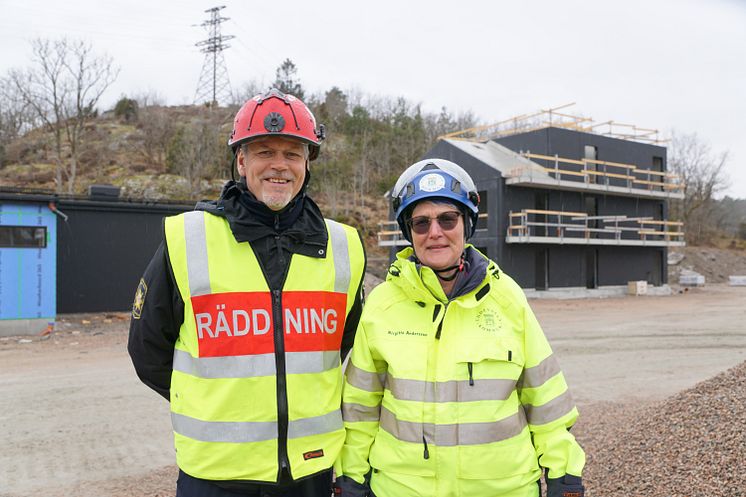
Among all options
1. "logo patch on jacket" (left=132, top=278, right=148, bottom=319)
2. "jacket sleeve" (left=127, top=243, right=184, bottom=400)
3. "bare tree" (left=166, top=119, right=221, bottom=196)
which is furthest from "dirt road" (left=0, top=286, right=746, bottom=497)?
"bare tree" (left=166, top=119, right=221, bottom=196)

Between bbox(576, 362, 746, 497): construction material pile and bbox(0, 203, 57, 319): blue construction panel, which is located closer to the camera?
bbox(576, 362, 746, 497): construction material pile

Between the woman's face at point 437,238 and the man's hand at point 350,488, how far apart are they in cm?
111

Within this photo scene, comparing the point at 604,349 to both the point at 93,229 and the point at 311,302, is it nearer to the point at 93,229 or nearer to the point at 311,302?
the point at 311,302

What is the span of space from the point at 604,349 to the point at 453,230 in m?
13.4

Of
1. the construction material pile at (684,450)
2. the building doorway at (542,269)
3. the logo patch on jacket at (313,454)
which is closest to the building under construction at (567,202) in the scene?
the building doorway at (542,269)

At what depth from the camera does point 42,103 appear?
4197 cm

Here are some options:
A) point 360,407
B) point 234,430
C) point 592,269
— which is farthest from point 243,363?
point 592,269

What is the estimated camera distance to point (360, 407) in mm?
2812

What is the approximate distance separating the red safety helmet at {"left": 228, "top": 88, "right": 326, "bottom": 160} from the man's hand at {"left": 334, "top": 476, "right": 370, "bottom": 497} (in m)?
1.71

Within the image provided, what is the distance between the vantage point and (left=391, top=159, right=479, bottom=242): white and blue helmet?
290cm

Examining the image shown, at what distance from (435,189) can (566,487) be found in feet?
4.91

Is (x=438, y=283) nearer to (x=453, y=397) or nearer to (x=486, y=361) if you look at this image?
(x=486, y=361)

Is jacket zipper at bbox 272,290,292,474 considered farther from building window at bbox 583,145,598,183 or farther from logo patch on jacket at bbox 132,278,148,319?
building window at bbox 583,145,598,183

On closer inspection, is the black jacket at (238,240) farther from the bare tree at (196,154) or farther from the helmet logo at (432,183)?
the bare tree at (196,154)
